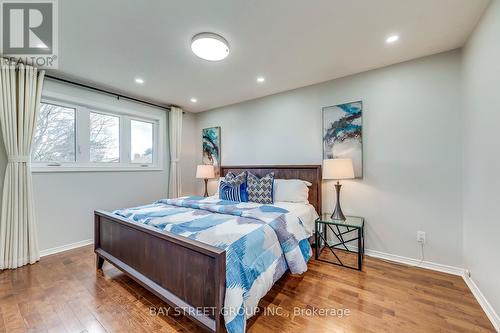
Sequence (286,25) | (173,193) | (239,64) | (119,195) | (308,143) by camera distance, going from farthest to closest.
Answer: (173,193)
(119,195)
(308,143)
(239,64)
(286,25)

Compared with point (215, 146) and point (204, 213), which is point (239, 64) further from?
point (215, 146)

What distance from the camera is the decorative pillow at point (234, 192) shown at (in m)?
3.07

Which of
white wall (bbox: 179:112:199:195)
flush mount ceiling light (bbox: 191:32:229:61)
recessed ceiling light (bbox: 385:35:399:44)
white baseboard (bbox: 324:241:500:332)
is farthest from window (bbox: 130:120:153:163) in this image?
recessed ceiling light (bbox: 385:35:399:44)

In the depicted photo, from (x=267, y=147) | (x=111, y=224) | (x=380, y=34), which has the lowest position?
(x=111, y=224)

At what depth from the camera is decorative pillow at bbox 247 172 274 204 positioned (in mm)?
2938

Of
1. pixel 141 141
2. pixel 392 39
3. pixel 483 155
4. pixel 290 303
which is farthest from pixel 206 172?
pixel 483 155

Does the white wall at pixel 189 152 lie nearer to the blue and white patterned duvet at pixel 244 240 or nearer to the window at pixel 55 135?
the window at pixel 55 135

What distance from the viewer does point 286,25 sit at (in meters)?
1.84

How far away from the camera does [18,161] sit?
2463 mm

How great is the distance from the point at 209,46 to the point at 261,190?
1.89m

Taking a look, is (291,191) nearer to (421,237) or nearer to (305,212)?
(305,212)

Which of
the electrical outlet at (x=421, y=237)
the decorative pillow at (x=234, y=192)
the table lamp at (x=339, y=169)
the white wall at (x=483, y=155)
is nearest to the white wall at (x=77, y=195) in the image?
the decorative pillow at (x=234, y=192)

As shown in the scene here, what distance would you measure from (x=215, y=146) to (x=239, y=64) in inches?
81.9

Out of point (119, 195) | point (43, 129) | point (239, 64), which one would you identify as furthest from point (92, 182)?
point (239, 64)
